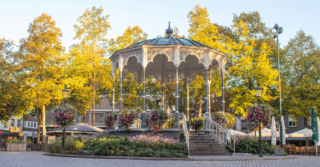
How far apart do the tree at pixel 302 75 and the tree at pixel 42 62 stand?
1049 inches

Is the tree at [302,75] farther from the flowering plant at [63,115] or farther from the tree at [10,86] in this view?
the tree at [10,86]

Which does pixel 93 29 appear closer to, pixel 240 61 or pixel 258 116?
pixel 240 61

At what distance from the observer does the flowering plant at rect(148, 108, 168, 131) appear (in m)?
18.4

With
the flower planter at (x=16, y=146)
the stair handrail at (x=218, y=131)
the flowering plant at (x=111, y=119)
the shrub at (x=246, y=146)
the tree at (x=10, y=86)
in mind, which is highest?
the tree at (x=10, y=86)

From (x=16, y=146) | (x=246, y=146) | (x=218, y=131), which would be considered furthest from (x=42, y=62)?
(x=246, y=146)

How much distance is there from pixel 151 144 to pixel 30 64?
20878 mm

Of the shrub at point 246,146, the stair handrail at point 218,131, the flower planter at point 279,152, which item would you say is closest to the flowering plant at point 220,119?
the stair handrail at point 218,131

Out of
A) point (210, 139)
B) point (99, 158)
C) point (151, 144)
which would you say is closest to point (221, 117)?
point (210, 139)

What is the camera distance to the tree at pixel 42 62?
103 feet

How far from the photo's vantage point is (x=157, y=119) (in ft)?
60.5

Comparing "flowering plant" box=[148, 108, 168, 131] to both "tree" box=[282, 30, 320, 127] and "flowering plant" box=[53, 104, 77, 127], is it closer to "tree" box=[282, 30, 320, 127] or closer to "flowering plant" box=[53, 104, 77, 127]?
"flowering plant" box=[53, 104, 77, 127]

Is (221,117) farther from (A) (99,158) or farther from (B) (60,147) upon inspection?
(B) (60,147)

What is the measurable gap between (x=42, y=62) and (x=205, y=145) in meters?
22.0

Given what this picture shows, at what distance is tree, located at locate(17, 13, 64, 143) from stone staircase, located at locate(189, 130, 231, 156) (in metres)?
18.3
